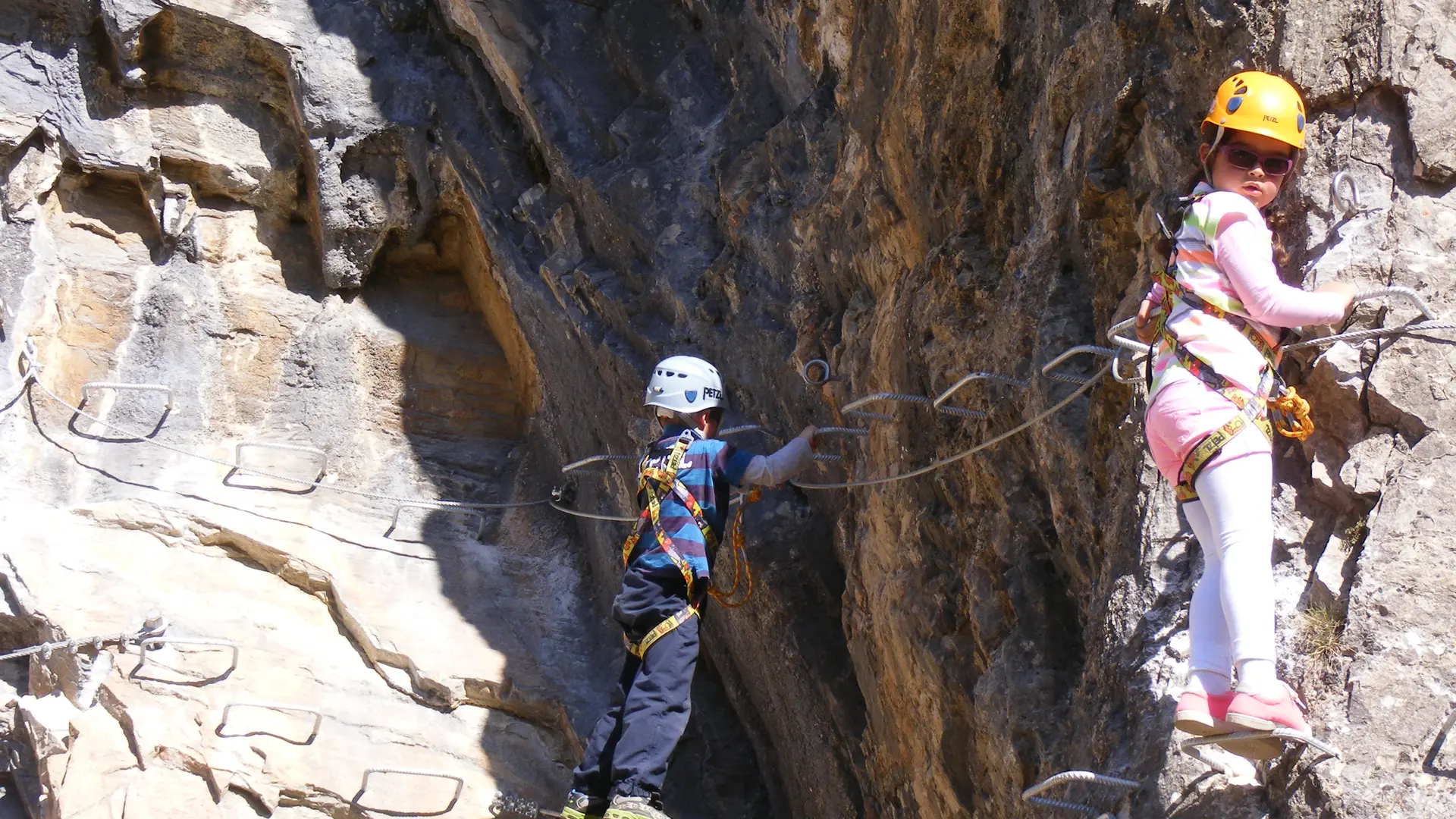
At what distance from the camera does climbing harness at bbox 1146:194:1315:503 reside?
3.81 metres

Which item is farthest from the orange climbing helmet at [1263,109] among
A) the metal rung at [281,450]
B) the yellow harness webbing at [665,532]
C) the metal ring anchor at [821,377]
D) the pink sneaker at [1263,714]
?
the metal rung at [281,450]

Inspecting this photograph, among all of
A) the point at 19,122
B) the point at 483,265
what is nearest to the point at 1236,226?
the point at 483,265

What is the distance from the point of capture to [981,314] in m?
5.46

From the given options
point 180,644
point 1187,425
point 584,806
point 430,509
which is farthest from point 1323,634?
point 430,509

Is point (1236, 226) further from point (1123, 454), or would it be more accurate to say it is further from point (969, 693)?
point (969, 693)

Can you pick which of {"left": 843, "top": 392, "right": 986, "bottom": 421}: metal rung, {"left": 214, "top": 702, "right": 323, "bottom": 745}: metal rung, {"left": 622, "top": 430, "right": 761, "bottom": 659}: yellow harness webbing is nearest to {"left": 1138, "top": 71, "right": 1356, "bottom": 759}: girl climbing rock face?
{"left": 843, "top": 392, "right": 986, "bottom": 421}: metal rung

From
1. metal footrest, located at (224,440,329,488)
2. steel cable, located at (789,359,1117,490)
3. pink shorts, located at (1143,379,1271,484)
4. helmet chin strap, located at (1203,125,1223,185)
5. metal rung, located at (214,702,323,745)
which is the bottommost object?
metal rung, located at (214,702,323,745)

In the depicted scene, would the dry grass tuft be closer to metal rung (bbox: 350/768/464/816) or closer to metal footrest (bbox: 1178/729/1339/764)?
metal footrest (bbox: 1178/729/1339/764)

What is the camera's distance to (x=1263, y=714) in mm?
3486

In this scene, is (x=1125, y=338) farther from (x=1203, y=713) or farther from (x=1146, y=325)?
(x=1203, y=713)

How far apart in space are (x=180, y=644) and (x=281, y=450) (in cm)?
195

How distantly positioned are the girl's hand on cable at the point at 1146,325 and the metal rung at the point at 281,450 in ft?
20.1

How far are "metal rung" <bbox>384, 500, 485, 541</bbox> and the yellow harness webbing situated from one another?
2.80 metres

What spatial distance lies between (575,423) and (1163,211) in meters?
5.08
